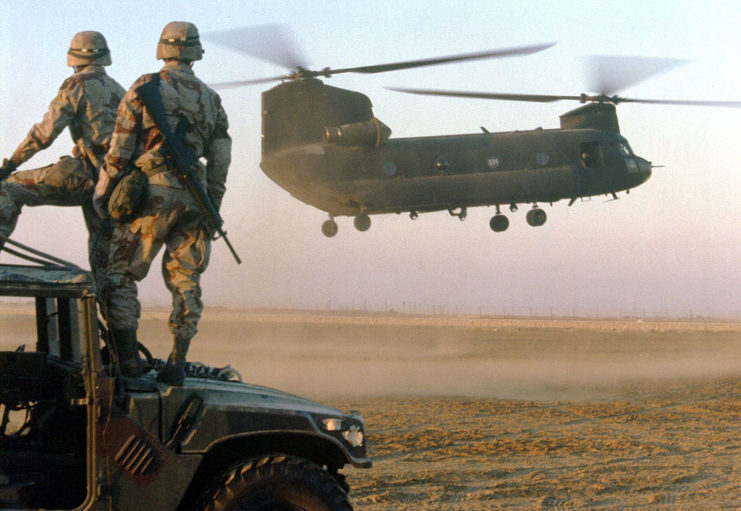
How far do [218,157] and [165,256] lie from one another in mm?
813

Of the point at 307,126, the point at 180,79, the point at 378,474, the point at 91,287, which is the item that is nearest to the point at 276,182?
the point at 307,126

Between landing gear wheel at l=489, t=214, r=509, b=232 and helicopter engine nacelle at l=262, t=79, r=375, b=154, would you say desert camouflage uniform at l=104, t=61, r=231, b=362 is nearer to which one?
helicopter engine nacelle at l=262, t=79, r=375, b=154

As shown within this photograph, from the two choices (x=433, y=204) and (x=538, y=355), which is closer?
(x=433, y=204)

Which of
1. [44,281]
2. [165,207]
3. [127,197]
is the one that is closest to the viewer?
[44,281]

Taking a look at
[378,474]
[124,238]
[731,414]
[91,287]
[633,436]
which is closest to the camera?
[91,287]

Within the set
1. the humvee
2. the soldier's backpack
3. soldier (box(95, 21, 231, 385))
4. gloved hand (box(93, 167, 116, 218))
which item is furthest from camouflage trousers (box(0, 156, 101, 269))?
the humvee

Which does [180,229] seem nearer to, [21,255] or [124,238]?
[124,238]

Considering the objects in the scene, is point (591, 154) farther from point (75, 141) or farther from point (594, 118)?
point (75, 141)

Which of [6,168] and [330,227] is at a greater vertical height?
[330,227]

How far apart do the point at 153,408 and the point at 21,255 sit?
1.00 meters

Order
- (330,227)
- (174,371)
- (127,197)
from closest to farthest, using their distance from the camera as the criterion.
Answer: (174,371), (127,197), (330,227)

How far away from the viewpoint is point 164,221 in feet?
18.0

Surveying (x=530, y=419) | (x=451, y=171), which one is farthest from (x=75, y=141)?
(x=451, y=171)

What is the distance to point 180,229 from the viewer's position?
5684 millimetres
